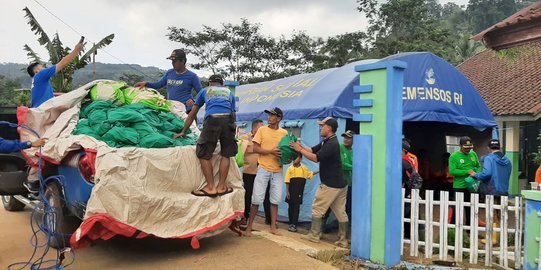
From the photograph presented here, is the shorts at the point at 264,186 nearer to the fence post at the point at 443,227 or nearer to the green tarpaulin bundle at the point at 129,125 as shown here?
the green tarpaulin bundle at the point at 129,125

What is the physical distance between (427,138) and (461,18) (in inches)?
2161

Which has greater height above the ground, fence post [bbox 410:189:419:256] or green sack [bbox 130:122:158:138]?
green sack [bbox 130:122:158:138]

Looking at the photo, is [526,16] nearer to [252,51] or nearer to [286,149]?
[286,149]

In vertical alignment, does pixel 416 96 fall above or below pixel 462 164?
above

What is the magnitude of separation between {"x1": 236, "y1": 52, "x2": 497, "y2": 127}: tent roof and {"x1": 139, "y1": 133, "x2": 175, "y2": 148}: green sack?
11.2 feet

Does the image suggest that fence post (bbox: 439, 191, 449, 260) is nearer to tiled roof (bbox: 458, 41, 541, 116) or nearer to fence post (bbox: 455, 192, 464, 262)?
fence post (bbox: 455, 192, 464, 262)

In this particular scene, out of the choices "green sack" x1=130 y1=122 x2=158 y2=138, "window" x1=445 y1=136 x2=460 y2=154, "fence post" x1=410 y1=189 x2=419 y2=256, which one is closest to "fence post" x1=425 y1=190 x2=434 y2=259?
"fence post" x1=410 y1=189 x2=419 y2=256

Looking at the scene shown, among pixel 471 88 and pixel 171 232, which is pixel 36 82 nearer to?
pixel 171 232

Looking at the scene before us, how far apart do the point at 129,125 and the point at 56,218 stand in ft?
4.25

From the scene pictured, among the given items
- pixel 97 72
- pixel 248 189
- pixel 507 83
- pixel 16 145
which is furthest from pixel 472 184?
pixel 97 72

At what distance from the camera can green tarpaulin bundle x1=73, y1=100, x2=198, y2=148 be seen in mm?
5008

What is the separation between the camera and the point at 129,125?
5.30 m

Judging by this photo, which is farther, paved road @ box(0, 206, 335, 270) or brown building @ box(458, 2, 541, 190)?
brown building @ box(458, 2, 541, 190)

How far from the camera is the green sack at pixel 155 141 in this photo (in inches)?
198
